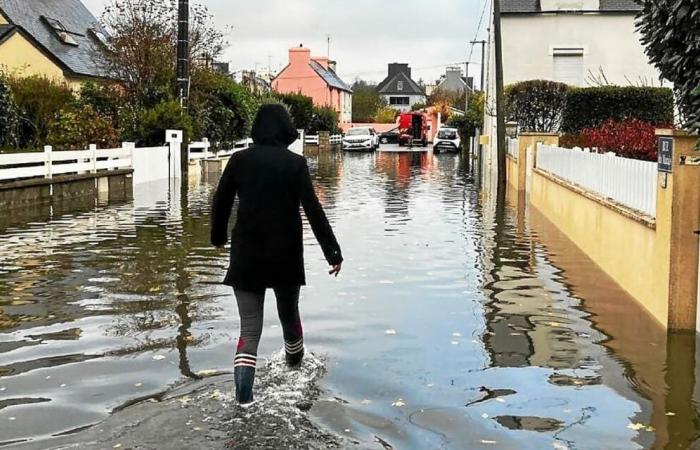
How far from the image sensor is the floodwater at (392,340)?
5.36m

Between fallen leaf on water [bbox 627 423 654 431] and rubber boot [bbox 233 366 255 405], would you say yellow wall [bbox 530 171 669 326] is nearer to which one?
fallen leaf on water [bbox 627 423 654 431]

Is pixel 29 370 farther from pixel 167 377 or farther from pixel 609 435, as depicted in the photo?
pixel 609 435

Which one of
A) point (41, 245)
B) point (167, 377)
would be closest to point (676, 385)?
point (167, 377)

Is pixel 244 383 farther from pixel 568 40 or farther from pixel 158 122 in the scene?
pixel 568 40

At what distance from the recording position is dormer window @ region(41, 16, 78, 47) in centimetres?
4422

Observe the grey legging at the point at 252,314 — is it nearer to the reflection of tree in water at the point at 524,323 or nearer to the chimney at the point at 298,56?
the reflection of tree in water at the point at 524,323

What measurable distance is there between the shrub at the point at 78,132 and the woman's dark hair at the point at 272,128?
69.9 ft

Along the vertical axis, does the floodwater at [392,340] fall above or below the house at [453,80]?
below

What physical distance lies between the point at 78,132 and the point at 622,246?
20.3 meters

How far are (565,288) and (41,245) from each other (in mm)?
7489

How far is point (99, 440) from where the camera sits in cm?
493

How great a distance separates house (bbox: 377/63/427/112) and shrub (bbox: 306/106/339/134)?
56506 millimetres

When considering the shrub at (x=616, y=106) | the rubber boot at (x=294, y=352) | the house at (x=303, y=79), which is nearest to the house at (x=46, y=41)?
the shrub at (x=616, y=106)

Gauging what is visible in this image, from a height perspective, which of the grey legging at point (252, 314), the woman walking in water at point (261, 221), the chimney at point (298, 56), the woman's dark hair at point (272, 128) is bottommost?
the grey legging at point (252, 314)
